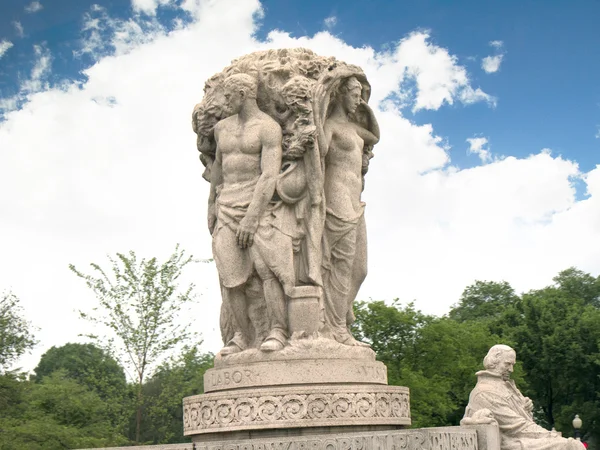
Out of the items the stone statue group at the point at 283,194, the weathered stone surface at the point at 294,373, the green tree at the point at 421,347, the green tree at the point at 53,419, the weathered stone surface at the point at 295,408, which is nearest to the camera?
the weathered stone surface at the point at 295,408

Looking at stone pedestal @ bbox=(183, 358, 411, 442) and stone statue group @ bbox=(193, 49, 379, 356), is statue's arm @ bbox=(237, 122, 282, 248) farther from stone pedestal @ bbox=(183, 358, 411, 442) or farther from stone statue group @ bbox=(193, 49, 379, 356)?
stone pedestal @ bbox=(183, 358, 411, 442)

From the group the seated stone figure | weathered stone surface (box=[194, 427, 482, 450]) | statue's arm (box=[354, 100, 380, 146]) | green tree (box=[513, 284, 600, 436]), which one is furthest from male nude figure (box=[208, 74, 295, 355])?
green tree (box=[513, 284, 600, 436])

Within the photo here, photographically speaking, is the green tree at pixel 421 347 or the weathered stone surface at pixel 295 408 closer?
the weathered stone surface at pixel 295 408

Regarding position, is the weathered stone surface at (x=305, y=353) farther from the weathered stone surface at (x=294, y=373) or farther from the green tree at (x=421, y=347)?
the green tree at (x=421, y=347)

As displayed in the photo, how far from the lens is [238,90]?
1012cm

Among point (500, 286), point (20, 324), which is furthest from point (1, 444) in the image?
point (500, 286)

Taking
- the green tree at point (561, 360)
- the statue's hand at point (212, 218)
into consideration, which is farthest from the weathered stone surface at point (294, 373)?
the green tree at point (561, 360)

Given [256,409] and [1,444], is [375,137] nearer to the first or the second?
[256,409]

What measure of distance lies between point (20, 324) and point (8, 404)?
13.4ft

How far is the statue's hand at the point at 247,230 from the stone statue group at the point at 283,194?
0.01 meters

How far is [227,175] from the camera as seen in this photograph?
10203 millimetres

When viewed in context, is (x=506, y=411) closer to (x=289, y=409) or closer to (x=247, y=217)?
(x=289, y=409)

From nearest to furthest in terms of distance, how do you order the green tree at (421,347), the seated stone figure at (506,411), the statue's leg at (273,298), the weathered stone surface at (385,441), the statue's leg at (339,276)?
the weathered stone surface at (385,441) < the seated stone figure at (506,411) < the statue's leg at (273,298) < the statue's leg at (339,276) < the green tree at (421,347)

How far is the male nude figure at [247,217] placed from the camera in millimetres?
9773
